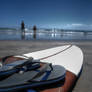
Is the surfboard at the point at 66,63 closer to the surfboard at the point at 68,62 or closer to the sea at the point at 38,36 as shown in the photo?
the surfboard at the point at 68,62

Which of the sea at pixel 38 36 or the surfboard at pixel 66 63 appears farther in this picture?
the sea at pixel 38 36

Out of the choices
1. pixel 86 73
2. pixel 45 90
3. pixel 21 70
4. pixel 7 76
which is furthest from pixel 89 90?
pixel 7 76

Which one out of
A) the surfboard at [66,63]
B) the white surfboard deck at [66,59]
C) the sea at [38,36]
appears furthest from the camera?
the sea at [38,36]

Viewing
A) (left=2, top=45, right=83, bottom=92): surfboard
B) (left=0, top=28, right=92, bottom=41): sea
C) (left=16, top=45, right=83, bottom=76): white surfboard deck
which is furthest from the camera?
(left=0, top=28, right=92, bottom=41): sea

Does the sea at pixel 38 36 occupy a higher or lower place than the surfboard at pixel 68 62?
higher

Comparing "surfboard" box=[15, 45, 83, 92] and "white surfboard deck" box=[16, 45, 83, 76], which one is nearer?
"surfboard" box=[15, 45, 83, 92]

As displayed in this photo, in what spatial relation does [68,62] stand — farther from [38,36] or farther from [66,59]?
[38,36]

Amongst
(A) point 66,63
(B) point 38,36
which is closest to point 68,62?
(A) point 66,63

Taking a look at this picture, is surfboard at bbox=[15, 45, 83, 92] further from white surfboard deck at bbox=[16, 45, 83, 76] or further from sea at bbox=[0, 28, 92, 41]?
sea at bbox=[0, 28, 92, 41]

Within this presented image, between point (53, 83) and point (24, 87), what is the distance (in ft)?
0.91

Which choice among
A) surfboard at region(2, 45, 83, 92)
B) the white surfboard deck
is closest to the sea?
the white surfboard deck

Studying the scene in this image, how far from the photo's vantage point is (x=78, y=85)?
1353 mm

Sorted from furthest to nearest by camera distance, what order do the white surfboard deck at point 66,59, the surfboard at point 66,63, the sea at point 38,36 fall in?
the sea at point 38,36, the white surfboard deck at point 66,59, the surfboard at point 66,63

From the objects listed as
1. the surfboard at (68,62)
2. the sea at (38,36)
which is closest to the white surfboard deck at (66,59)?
the surfboard at (68,62)
